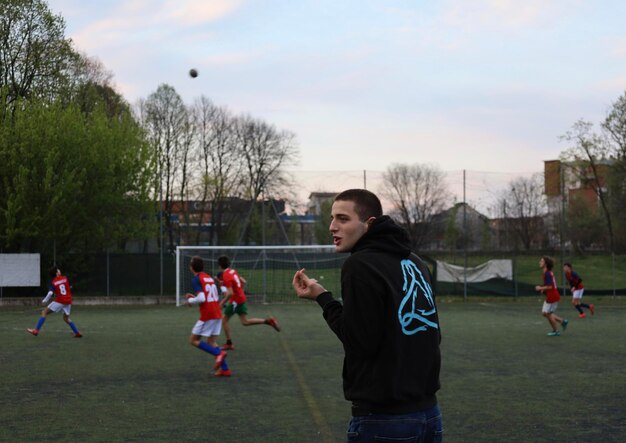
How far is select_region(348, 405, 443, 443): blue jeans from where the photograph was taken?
Result: 3.08 metres

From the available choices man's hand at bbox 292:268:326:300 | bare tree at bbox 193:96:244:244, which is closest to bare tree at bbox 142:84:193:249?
bare tree at bbox 193:96:244:244

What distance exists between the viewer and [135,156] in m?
32.2

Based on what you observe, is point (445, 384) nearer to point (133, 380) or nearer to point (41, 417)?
point (133, 380)

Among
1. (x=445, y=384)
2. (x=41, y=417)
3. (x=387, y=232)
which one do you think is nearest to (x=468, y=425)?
(x=445, y=384)

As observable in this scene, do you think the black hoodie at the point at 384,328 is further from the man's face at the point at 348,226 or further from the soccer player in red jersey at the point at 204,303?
the soccer player in red jersey at the point at 204,303

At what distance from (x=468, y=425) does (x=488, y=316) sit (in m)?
15.6

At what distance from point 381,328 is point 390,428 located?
41 cm

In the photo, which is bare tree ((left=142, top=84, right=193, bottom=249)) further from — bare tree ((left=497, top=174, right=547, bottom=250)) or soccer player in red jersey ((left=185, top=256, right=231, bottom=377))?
soccer player in red jersey ((left=185, top=256, right=231, bottom=377))

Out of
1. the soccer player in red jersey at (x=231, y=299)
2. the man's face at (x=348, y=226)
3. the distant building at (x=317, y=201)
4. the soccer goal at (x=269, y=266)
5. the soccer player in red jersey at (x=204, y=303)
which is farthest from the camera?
the distant building at (x=317, y=201)

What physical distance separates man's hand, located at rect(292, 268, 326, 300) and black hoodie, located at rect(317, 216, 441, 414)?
3.1 inches

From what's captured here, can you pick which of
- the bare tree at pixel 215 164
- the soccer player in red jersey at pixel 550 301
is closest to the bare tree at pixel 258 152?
the bare tree at pixel 215 164

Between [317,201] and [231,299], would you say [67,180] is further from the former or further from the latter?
[231,299]

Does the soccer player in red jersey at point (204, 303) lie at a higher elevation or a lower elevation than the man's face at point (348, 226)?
lower

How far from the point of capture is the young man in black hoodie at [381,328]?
307 centimetres
